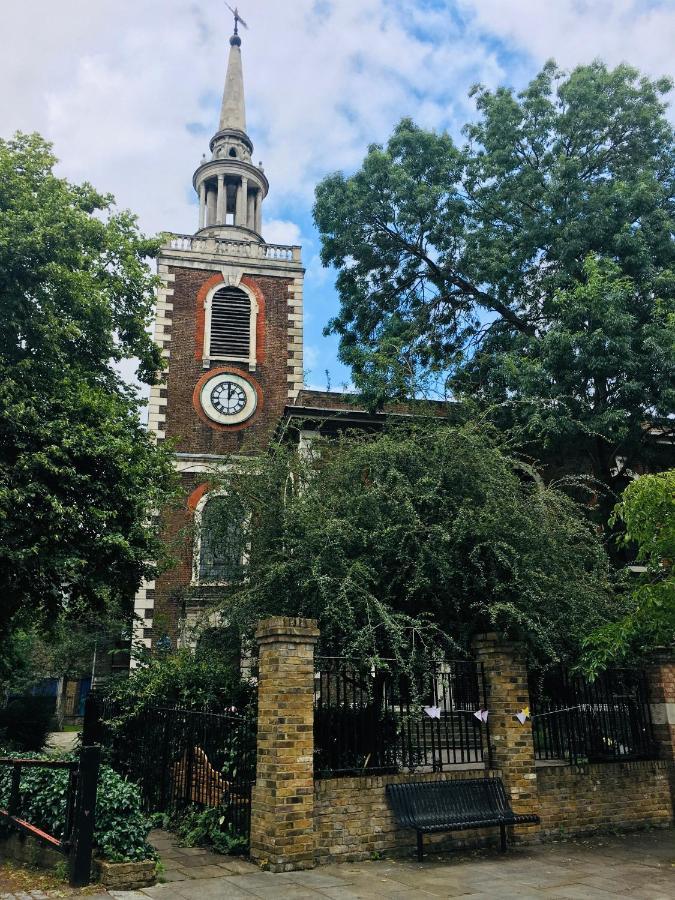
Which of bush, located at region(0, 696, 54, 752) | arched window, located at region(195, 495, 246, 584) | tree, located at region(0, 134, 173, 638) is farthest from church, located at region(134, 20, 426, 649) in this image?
arched window, located at region(195, 495, 246, 584)

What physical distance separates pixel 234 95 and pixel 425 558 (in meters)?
30.6

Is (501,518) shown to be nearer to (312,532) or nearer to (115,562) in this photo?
(312,532)

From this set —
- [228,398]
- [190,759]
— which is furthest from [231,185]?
[190,759]

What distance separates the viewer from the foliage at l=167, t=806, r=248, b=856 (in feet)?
25.5

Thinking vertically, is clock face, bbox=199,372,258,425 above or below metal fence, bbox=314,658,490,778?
above

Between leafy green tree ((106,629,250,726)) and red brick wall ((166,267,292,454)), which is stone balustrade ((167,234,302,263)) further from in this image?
leafy green tree ((106,629,250,726))

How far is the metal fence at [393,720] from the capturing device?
8430 millimetres

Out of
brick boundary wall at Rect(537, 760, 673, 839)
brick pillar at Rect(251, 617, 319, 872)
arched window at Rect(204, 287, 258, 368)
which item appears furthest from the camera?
arched window at Rect(204, 287, 258, 368)

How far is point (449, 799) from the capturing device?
8297 millimetres

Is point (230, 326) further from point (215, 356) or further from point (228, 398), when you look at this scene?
point (228, 398)

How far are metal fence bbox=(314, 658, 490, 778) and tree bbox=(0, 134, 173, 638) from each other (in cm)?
516

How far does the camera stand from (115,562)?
43.2 ft

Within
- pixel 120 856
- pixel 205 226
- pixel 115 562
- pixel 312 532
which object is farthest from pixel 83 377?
pixel 205 226

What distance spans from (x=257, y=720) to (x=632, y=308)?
1180 centimetres
